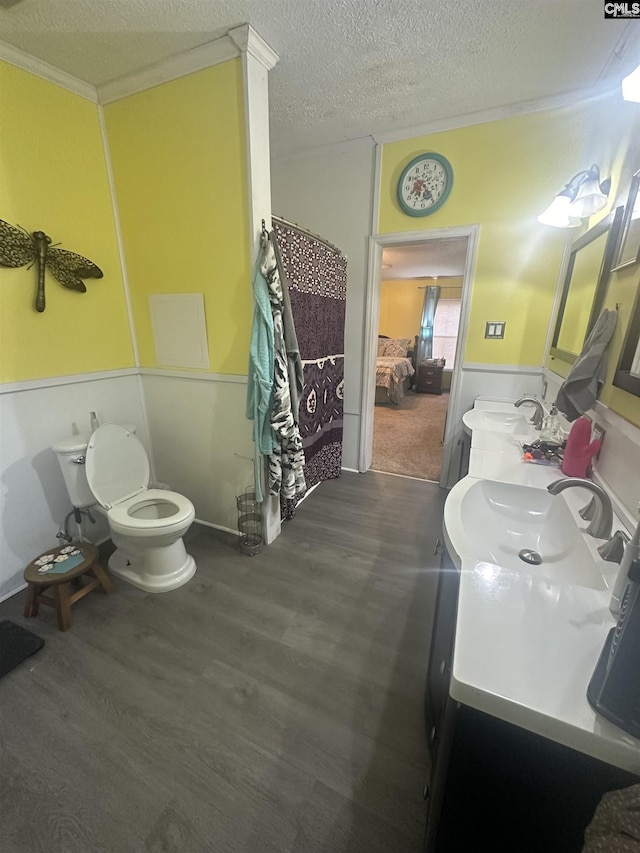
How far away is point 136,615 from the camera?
5.60ft

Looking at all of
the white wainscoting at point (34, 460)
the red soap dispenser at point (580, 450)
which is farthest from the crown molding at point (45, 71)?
the red soap dispenser at point (580, 450)

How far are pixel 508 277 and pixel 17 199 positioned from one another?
2903 mm

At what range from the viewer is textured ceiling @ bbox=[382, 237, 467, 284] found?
4293 mm

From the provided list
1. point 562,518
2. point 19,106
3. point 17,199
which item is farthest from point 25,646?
point 19,106

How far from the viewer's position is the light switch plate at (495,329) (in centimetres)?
253

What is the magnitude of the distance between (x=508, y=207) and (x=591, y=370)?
5.37 feet

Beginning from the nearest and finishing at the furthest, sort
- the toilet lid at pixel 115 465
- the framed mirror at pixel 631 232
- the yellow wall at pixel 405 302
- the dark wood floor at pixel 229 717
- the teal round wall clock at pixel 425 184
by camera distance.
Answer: the dark wood floor at pixel 229 717, the framed mirror at pixel 631 232, the toilet lid at pixel 115 465, the teal round wall clock at pixel 425 184, the yellow wall at pixel 405 302

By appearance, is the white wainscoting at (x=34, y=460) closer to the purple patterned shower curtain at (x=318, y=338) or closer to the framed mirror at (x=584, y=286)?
the purple patterned shower curtain at (x=318, y=338)

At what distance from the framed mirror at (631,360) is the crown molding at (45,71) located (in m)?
2.82

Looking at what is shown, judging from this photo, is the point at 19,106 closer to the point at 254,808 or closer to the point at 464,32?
the point at 464,32

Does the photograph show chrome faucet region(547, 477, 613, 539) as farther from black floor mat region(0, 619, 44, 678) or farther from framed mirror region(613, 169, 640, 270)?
black floor mat region(0, 619, 44, 678)

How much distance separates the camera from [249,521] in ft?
7.43

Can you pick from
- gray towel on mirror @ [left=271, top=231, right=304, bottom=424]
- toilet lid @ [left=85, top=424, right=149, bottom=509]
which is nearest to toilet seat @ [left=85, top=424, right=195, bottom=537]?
toilet lid @ [left=85, top=424, right=149, bottom=509]

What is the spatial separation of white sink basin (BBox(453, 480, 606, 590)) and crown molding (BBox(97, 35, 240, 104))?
226 cm
